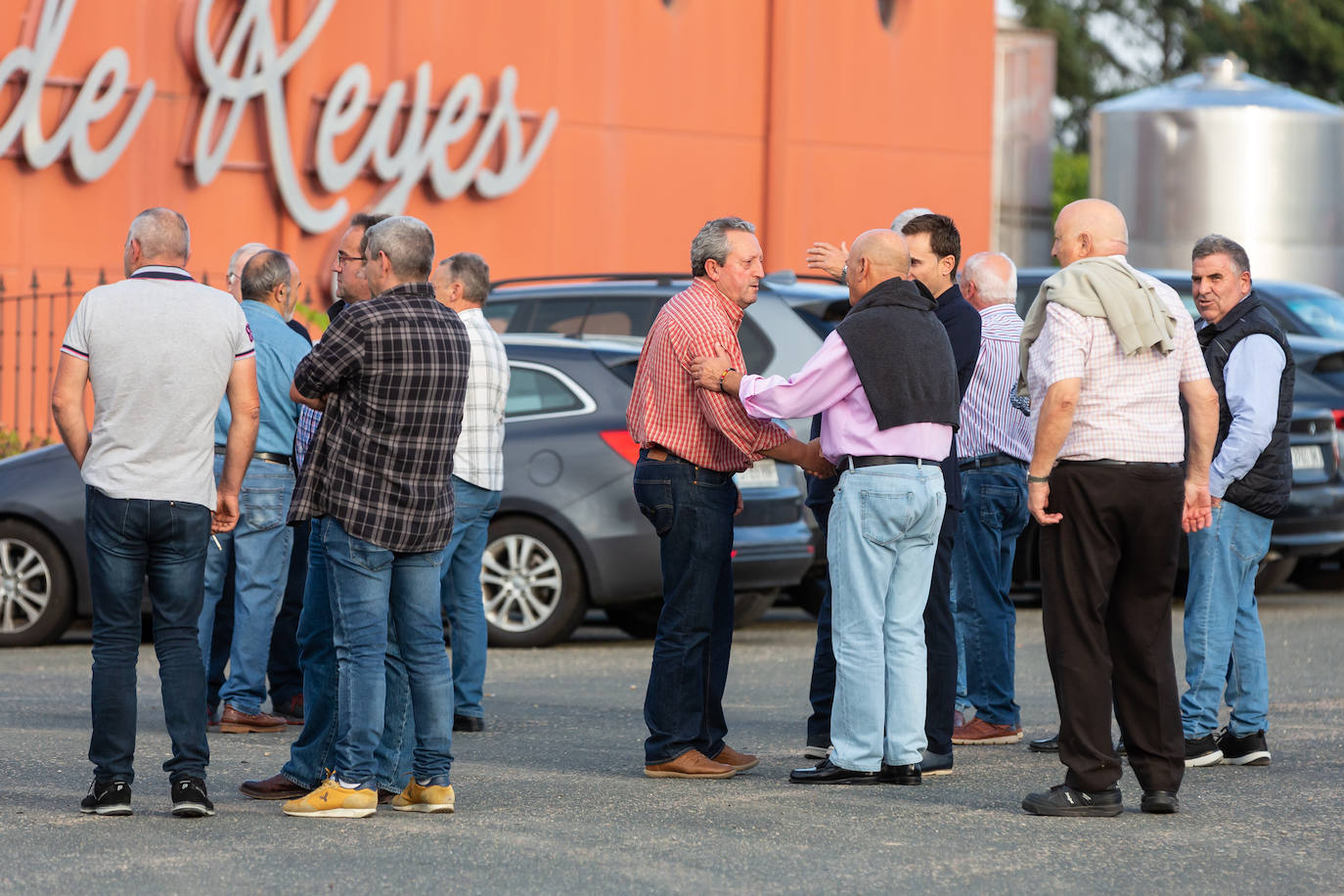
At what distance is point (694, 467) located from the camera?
708cm

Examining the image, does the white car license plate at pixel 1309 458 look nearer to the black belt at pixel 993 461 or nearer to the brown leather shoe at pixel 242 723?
the black belt at pixel 993 461

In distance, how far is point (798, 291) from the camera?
11.3 m

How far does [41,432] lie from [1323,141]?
1527 centimetres

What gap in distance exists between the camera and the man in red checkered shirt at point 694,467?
705cm

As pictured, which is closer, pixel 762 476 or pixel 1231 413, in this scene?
pixel 1231 413

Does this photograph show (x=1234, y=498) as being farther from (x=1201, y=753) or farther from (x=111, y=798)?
(x=111, y=798)

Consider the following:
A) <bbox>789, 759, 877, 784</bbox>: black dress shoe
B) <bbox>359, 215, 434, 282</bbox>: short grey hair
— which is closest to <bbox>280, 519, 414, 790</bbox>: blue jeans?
<bbox>359, 215, 434, 282</bbox>: short grey hair

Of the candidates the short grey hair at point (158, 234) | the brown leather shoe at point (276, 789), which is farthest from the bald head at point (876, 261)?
the brown leather shoe at point (276, 789)

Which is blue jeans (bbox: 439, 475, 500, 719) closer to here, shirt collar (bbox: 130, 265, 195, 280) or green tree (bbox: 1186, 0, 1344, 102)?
shirt collar (bbox: 130, 265, 195, 280)

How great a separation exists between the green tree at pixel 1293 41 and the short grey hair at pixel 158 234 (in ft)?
150

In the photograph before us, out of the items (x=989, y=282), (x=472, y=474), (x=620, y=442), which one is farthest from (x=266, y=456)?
(x=989, y=282)

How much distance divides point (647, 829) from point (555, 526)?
4.65 m

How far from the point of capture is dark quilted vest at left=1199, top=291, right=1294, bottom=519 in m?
7.38

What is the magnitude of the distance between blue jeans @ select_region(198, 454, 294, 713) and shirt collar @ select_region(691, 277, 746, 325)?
6.75 ft
